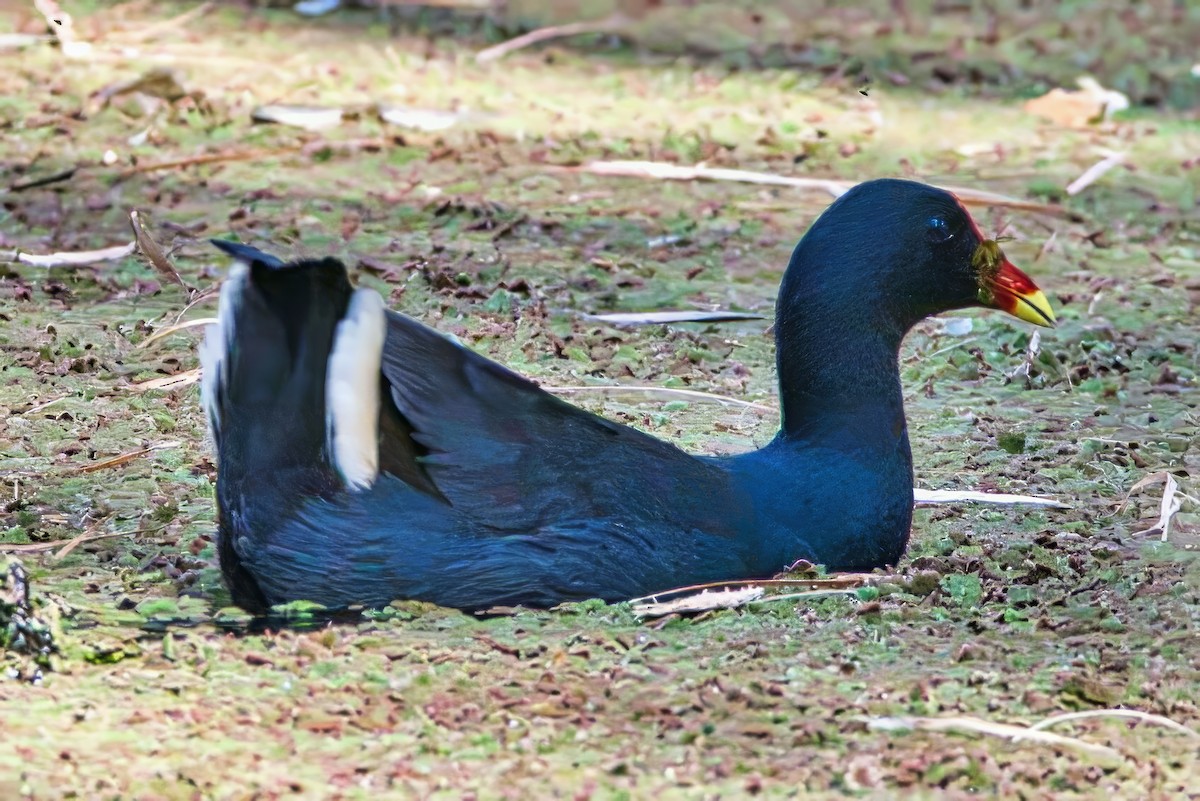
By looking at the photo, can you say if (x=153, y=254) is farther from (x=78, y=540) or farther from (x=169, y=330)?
(x=78, y=540)

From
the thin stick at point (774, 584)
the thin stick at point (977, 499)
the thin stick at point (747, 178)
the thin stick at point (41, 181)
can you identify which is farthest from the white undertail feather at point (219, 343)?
the thin stick at point (747, 178)

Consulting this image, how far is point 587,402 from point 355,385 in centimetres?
186

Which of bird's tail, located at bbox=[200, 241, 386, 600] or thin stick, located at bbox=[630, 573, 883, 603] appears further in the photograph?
thin stick, located at bbox=[630, 573, 883, 603]

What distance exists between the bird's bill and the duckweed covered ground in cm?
55

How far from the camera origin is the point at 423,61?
30.8 feet

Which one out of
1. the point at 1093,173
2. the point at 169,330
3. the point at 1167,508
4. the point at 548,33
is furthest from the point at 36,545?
the point at 548,33

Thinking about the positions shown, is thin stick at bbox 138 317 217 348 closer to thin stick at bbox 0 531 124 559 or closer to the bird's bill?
thin stick at bbox 0 531 124 559

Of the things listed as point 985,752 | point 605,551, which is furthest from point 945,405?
point 985,752

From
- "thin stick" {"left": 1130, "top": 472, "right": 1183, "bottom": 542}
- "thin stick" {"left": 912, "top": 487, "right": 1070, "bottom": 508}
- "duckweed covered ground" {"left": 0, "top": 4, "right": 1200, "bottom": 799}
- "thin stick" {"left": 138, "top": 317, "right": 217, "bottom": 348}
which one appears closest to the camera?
"duckweed covered ground" {"left": 0, "top": 4, "right": 1200, "bottom": 799}

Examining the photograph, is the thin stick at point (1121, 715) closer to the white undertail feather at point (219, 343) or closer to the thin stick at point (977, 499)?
the thin stick at point (977, 499)

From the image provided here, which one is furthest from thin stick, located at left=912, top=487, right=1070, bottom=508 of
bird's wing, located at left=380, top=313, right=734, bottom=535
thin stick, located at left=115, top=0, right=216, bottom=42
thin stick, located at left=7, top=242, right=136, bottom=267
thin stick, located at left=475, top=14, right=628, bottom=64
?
thin stick, located at left=115, top=0, right=216, bottom=42

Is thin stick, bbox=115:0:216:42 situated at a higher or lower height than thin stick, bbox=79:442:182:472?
higher

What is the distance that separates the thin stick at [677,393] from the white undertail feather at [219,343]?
5.73 ft

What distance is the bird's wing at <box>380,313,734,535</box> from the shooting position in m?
3.79
